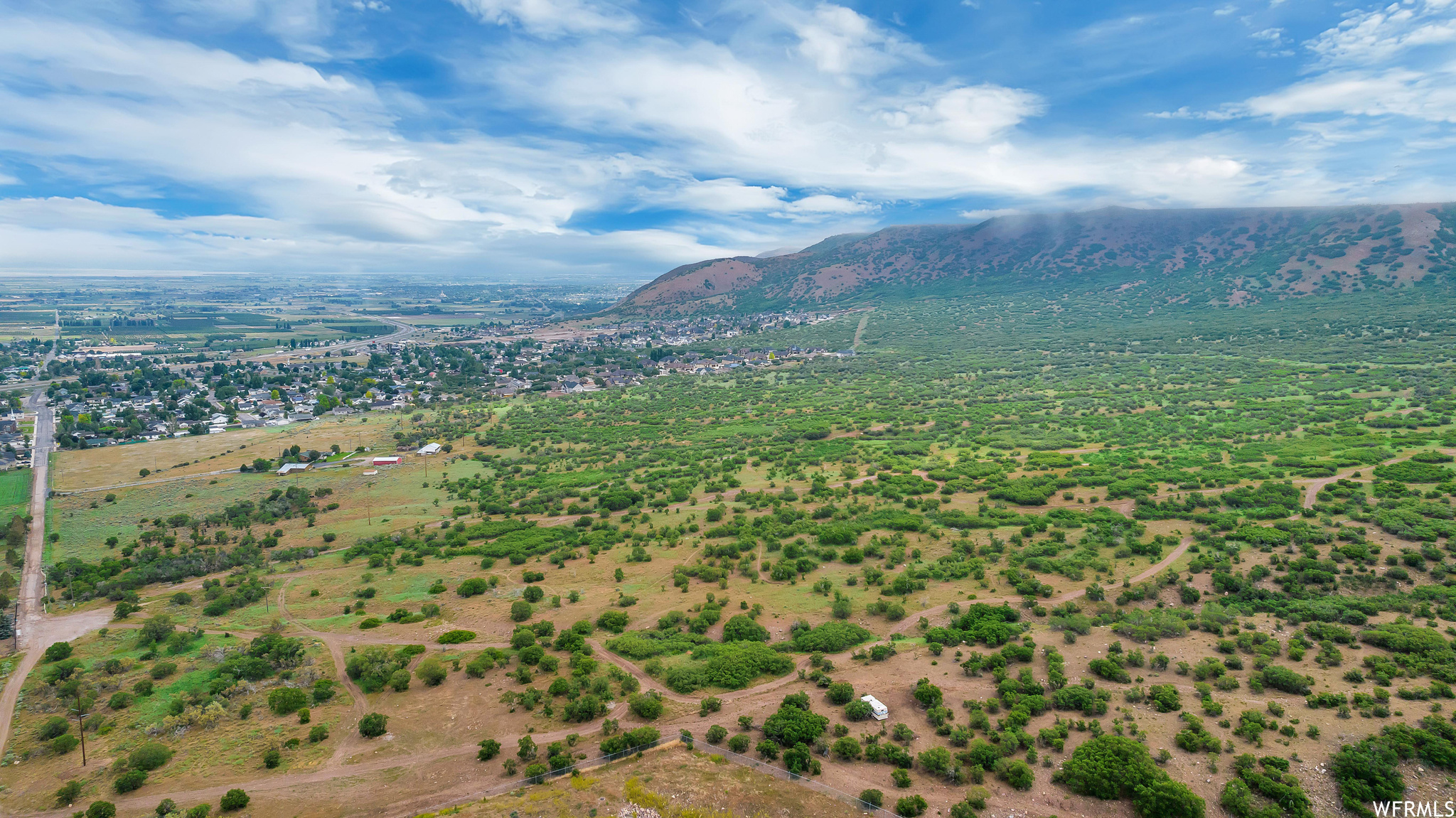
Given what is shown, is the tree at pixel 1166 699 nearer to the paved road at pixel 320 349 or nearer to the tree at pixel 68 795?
the tree at pixel 68 795

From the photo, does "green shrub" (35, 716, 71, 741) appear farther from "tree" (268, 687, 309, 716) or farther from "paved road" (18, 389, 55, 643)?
"paved road" (18, 389, 55, 643)

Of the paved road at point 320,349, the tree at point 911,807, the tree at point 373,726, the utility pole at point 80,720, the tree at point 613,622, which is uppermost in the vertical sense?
the paved road at point 320,349

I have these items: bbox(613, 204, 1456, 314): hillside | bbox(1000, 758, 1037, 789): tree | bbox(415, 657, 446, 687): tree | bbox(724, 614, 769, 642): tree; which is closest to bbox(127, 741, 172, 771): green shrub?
bbox(415, 657, 446, 687): tree

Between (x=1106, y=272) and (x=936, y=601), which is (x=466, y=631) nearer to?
(x=936, y=601)

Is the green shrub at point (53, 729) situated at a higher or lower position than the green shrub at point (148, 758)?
lower

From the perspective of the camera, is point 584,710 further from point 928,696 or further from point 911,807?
point 928,696

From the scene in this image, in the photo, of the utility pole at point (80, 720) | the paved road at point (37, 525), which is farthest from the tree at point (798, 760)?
the paved road at point (37, 525)

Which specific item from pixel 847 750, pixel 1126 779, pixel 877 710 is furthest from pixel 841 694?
pixel 1126 779

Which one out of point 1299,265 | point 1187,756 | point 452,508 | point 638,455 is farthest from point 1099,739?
point 1299,265
